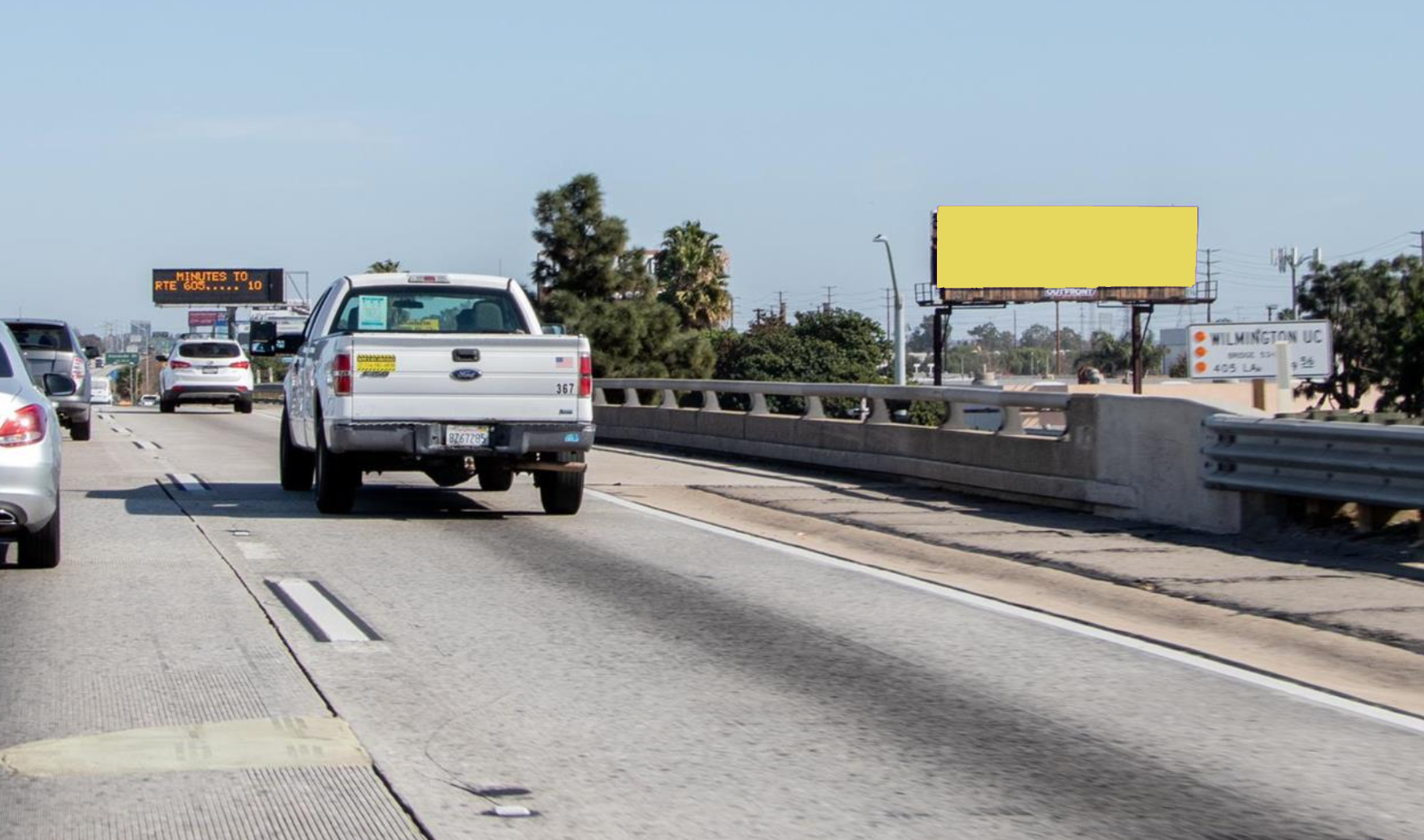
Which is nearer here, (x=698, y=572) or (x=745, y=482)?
(x=698, y=572)

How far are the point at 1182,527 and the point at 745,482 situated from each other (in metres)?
6.14

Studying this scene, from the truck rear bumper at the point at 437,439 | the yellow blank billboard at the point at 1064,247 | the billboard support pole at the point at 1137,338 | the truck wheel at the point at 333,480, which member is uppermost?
the yellow blank billboard at the point at 1064,247

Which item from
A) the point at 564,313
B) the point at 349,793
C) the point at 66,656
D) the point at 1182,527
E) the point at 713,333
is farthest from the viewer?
the point at 713,333

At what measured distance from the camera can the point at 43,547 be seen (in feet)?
36.4

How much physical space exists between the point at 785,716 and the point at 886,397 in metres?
11.6

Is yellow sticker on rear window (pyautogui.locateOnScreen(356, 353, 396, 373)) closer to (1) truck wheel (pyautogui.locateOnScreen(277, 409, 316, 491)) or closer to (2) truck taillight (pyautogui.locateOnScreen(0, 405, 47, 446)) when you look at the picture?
(1) truck wheel (pyautogui.locateOnScreen(277, 409, 316, 491))

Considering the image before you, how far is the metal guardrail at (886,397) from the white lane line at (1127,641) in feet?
9.13

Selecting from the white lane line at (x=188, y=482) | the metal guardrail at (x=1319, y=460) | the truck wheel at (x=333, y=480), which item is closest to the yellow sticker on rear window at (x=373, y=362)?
the truck wheel at (x=333, y=480)

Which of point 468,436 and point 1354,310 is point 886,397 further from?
point 1354,310

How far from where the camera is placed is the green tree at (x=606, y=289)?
6825 centimetres

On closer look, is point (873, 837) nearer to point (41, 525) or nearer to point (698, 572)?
point (698, 572)

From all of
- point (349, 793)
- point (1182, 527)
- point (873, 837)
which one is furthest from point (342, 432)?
point (873, 837)

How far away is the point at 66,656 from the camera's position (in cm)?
825

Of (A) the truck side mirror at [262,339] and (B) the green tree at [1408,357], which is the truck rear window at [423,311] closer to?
(A) the truck side mirror at [262,339]
